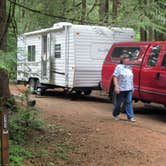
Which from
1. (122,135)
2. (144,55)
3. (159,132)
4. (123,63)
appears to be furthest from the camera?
(144,55)

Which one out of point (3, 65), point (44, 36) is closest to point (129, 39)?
point (44, 36)

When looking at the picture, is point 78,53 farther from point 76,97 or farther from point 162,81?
point 162,81

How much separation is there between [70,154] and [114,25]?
3994 millimetres

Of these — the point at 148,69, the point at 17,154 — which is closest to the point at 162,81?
the point at 148,69

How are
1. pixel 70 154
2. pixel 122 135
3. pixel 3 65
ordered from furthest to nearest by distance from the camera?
pixel 122 135, pixel 70 154, pixel 3 65

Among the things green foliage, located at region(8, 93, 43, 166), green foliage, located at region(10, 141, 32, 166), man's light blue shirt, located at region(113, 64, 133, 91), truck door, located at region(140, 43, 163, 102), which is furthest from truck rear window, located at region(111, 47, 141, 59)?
green foliage, located at region(10, 141, 32, 166)

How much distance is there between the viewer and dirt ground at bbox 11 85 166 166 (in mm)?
7965

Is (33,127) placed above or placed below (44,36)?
below

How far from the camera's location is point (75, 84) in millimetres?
17172

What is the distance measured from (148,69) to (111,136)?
3996 millimetres

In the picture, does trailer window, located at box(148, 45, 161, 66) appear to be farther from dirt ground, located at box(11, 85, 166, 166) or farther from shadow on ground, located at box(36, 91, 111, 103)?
shadow on ground, located at box(36, 91, 111, 103)

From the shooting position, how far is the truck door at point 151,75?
501 inches

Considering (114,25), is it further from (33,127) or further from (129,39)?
(129,39)

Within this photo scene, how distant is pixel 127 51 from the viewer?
Result: 47.0ft
